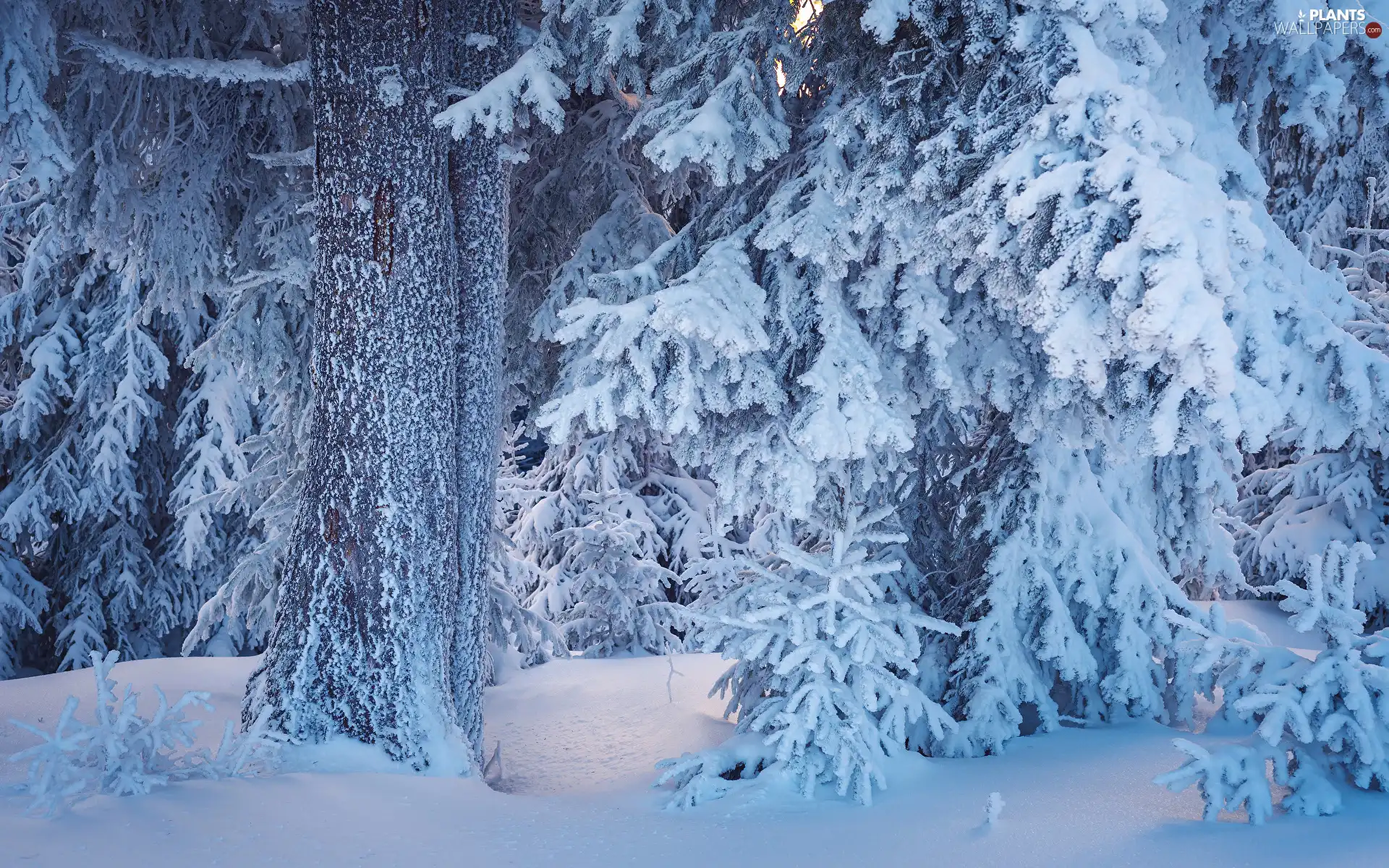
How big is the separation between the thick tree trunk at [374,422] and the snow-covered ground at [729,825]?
0.51 meters

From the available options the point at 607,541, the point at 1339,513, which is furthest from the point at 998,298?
the point at 1339,513

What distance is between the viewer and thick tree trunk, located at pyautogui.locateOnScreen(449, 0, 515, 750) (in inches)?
203

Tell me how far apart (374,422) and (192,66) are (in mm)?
2464

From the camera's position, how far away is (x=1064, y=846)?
3.32 meters

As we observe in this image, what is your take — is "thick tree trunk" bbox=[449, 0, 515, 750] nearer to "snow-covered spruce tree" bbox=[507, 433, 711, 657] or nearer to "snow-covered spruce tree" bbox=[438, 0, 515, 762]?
"snow-covered spruce tree" bbox=[438, 0, 515, 762]

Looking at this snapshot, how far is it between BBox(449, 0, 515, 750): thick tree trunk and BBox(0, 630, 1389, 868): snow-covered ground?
1054mm

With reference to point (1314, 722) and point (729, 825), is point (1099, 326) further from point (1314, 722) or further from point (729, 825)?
point (729, 825)

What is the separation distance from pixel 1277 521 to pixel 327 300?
38.2 ft

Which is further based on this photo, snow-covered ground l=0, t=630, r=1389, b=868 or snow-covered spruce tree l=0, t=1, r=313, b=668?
snow-covered spruce tree l=0, t=1, r=313, b=668

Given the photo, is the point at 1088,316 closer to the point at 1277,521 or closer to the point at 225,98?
the point at 225,98

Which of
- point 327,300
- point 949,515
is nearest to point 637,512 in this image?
point 949,515

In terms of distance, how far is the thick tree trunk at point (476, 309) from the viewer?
16.9 feet

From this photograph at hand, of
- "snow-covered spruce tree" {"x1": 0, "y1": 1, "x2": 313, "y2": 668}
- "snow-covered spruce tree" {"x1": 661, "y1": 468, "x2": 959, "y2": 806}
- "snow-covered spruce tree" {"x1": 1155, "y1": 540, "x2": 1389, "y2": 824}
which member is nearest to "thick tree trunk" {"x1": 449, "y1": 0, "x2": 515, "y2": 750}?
"snow-covered spruce tree" {"x1": 661, "y1": 468, "x2": 959, "y2": 806}

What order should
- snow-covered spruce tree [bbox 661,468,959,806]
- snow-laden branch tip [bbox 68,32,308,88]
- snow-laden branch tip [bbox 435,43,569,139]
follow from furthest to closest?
snow-laden branch tip [bbox 68,32,308,88], snow-laden branch tip [bbox 435,43,569,139], snow-covered spruce tree [bbox 661,468,959,806]
